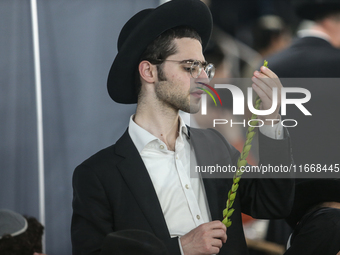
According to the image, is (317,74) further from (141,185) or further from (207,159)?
(141,185)

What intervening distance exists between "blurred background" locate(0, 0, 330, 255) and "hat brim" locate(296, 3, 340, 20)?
0.82 m

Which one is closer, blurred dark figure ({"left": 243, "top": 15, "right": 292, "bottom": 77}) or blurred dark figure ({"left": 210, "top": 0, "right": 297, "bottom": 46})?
blurred dark figure ({"left": 243, "top": 15, "right": 292, "bottom": 77})

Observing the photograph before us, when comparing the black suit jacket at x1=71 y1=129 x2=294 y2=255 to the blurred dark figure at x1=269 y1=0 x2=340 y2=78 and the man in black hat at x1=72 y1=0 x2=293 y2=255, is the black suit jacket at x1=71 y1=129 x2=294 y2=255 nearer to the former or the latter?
the man in black hat at x1=72 y1=0 x2=293 y2=255

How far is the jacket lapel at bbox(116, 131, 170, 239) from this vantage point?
136 cm

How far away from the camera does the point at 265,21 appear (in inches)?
119

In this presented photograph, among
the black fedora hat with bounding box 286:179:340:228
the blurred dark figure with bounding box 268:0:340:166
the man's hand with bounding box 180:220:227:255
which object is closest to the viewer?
the man's hand with bounding box 180:220:227:255

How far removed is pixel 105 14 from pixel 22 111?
70cm

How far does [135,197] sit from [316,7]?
60.5 inches

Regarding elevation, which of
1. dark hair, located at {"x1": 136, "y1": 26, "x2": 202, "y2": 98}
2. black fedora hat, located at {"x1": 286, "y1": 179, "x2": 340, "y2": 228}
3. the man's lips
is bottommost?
black fedora hat, located at {"x1": 286, "y1": 179, "x2": 340, "y2": 228}

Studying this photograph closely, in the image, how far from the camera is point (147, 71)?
1.62 metres

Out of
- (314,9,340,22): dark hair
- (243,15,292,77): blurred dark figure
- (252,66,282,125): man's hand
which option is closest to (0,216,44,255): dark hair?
(252,66,282,125): man's hand

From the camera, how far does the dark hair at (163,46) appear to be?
1.56 m

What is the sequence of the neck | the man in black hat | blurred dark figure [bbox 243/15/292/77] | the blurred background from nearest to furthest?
the man in black hat, the neck, the blurred background, blurred dark figure [bbox 243/15/292/77]

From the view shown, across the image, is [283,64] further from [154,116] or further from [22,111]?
[22,111]
